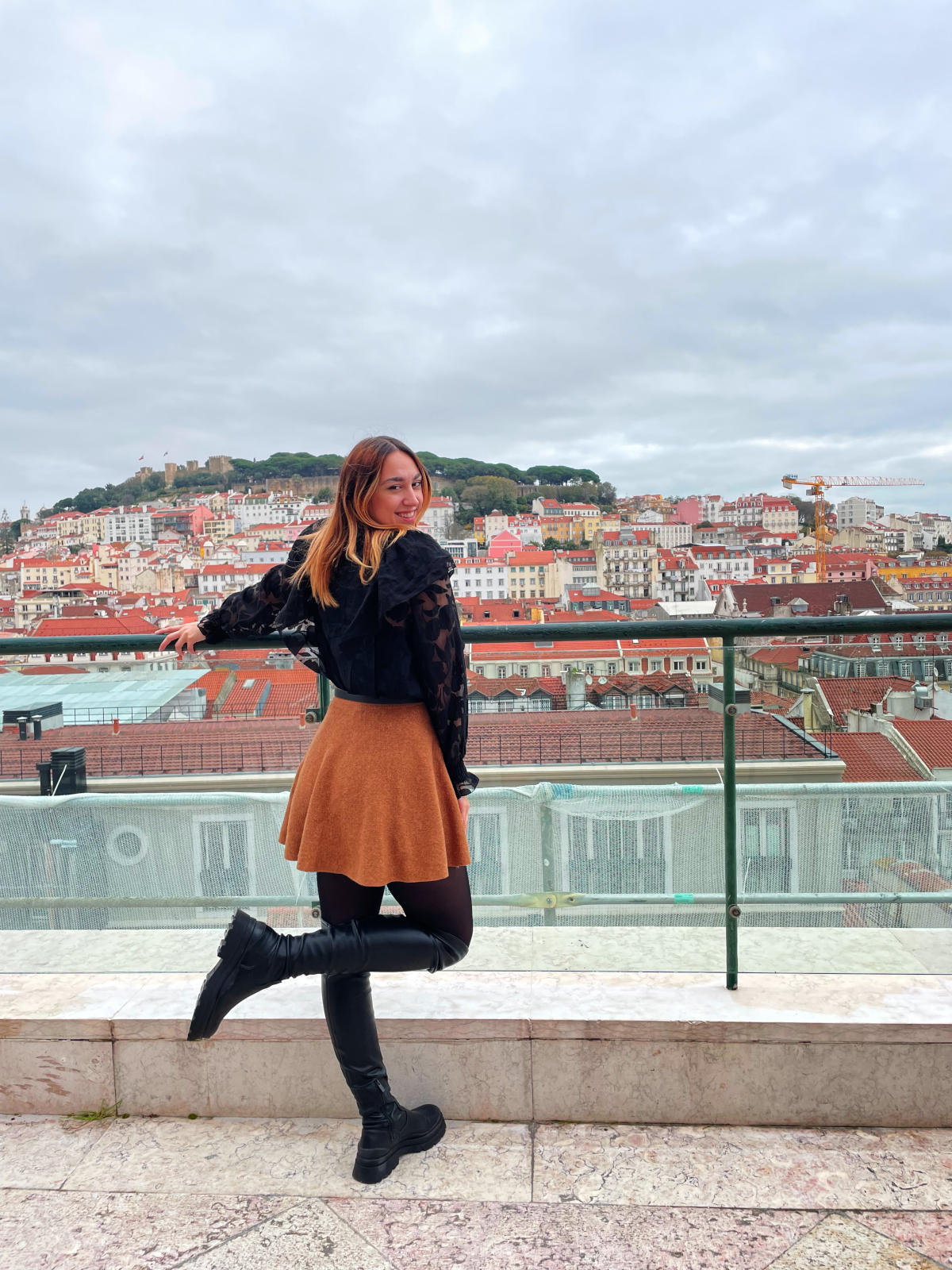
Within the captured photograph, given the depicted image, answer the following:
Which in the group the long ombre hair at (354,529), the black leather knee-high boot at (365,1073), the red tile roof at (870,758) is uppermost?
the long ombre hair at (354,529)

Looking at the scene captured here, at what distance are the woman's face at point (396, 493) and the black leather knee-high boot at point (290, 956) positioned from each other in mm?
785

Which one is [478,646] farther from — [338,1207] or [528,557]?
[528,557]

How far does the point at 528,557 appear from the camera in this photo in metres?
98.2

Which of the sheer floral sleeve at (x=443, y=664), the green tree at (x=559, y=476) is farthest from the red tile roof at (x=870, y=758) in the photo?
the green tree at (x=559, y=476)

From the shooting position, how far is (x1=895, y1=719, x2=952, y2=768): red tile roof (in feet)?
7.84

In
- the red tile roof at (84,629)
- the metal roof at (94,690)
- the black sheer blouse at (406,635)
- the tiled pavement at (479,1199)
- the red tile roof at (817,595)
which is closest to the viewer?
the tiled pavement at (479,1199)

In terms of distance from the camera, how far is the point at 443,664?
1725 millimetres

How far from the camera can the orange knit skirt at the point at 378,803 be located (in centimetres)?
173

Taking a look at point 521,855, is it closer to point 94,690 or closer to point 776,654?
point 776,654

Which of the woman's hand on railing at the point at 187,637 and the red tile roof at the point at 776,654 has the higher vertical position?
the woman's hand on railing at the point at 187,637

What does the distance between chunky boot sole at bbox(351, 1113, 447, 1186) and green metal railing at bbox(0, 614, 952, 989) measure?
615mm

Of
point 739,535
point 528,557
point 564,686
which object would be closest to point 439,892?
point 564,686

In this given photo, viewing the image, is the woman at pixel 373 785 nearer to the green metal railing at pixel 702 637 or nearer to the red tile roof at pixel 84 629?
the green metal railing at pixel 702 637

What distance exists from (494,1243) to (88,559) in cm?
12445
